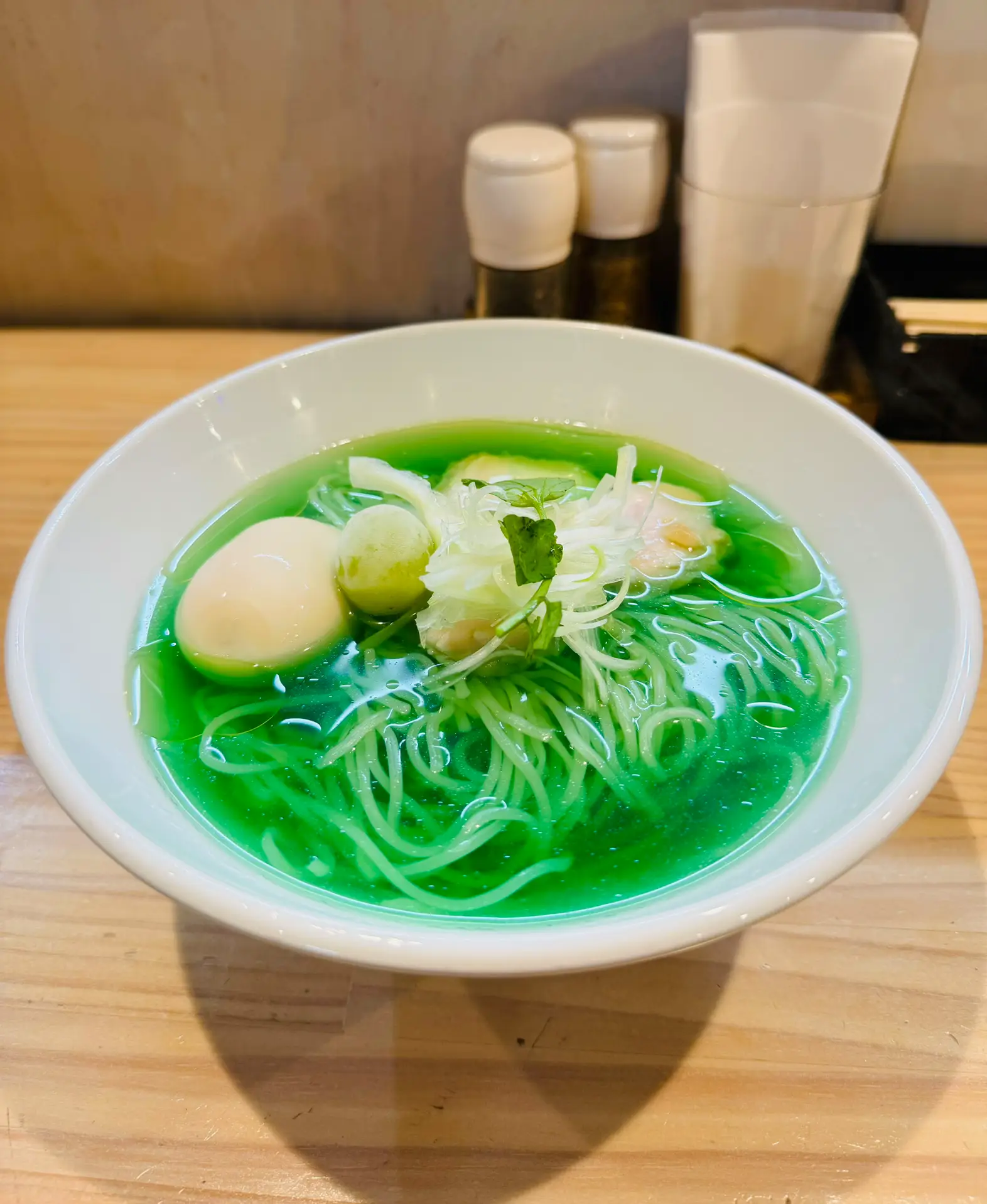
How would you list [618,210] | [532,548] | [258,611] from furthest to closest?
[618,210]
[258,611]
[532,548]

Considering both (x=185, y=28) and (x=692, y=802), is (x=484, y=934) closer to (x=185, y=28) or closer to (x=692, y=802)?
(x=692, y=802)

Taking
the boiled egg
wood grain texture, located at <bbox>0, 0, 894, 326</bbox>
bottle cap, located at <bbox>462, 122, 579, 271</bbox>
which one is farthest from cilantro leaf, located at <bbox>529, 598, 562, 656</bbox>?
wood grain texture, located at <bbox>0, 0, 894, 326</bbox>

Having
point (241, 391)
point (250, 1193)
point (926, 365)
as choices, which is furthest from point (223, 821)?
point (926, 365)

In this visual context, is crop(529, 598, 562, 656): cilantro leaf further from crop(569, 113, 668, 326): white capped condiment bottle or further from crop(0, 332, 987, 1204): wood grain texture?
crop(569, 113, 668, 326): white capped condiment bottle

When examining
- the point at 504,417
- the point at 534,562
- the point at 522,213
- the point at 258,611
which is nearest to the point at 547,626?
the point at 534,562

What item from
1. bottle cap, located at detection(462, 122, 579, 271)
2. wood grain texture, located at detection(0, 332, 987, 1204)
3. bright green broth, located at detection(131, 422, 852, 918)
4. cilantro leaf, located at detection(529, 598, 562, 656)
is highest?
bottle cap, located at detection(462, 122, 579, 271)

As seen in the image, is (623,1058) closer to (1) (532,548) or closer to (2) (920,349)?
(1) (532,548)
